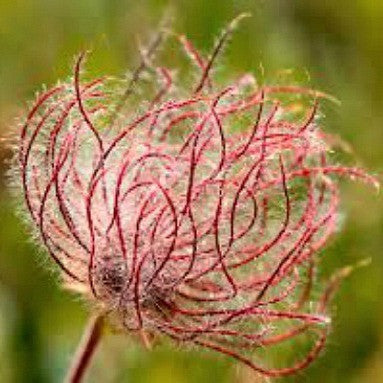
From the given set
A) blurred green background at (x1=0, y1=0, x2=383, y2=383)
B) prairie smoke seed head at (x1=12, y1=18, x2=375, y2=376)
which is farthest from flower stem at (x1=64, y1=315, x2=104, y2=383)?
blurred green background at (x1=0, y1=0, x2=383, y2=383)

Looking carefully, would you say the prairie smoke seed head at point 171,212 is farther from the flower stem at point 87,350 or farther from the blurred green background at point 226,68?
the blurred green background at point 226,68

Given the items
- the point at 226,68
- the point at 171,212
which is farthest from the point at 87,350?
the point at 226,68

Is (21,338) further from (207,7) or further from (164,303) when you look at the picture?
(207,7)


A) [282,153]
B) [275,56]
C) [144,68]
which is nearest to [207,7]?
[275,56]

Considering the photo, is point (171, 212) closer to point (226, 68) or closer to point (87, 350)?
point (87, 350)

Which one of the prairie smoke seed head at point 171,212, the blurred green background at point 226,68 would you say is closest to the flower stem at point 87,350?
the prairie smoke seed head at point 171,212

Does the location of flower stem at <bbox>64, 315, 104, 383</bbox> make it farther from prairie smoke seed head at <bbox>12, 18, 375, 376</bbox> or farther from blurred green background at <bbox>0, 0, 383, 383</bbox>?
blurred green background at <bbox>0, 0, 383, 383</bbox>
